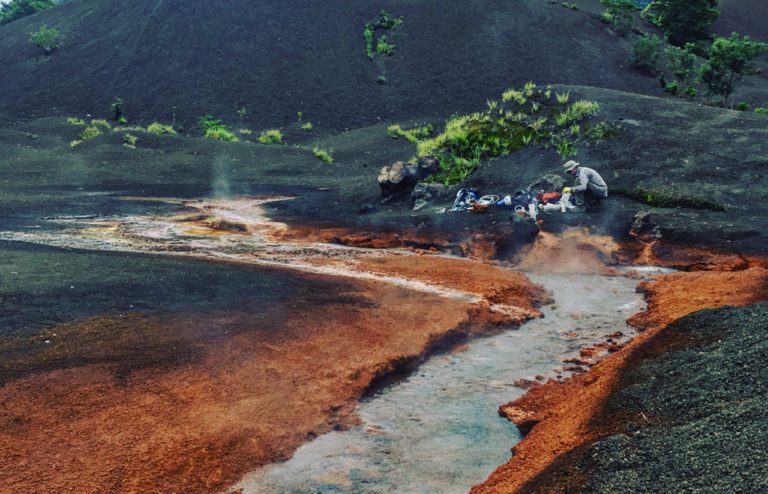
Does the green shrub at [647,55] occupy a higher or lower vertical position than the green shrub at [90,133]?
higher

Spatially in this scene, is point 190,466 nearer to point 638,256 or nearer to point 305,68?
point 638,256

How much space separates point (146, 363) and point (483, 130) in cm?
2003

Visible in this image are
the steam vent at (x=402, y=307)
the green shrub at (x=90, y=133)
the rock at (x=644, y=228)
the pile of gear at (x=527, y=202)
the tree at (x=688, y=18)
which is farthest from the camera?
the tree at (x=688, y=18)

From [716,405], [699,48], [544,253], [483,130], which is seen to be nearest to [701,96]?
[699,48]

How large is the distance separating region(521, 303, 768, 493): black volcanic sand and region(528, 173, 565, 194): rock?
1259 centimetres

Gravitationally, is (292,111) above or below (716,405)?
above

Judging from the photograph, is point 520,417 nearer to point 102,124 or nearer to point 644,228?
point 644,228

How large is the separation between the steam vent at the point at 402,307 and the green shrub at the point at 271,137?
4.42 metres

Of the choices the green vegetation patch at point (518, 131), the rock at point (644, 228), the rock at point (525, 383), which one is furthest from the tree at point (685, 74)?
the rock at point (525, 383)

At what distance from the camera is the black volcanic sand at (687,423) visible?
545 cm

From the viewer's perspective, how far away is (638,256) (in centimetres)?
1661

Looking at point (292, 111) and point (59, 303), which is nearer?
point (59, 303)

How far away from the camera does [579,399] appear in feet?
26.3

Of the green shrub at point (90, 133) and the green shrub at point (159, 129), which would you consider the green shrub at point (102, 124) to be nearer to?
the green shrub at point (90, 133)
